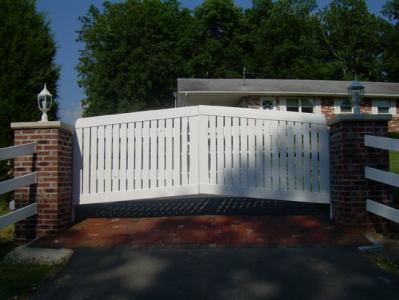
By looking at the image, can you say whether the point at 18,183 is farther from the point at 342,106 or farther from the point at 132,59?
the point at 132,59

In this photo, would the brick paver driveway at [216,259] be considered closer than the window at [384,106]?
Yes

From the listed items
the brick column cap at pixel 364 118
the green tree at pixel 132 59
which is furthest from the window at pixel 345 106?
the brick column cap at pixel 364 118

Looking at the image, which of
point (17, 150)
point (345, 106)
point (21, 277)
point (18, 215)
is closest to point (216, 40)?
point (345, 106)

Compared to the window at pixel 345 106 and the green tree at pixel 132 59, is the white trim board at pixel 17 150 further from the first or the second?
the green tree at pixel 132 59

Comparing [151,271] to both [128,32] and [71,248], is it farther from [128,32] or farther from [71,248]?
[128,32]

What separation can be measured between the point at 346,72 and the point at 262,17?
35.4 feet

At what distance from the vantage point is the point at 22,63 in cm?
812

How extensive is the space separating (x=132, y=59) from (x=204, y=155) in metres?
28.9

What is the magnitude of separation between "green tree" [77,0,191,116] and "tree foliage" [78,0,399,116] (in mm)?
79

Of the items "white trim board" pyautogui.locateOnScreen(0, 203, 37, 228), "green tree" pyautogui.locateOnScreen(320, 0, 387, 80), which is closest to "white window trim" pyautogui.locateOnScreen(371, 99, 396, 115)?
"green tree" pyautogui.locateOnScreen(320, 0, 387, 80)

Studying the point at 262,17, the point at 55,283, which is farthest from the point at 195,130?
the point at 262,17

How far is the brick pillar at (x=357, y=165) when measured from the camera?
5723 millimetres

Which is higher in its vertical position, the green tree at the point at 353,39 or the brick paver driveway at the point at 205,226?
the green tree at the point at 353,39

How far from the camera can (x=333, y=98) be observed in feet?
73.2
